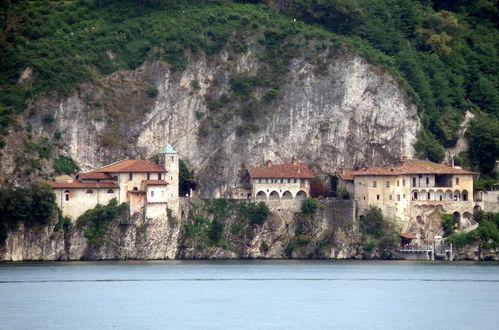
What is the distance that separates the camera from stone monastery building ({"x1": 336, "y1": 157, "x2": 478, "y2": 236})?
132 metres

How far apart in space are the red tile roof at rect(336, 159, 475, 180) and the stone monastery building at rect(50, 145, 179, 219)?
1379 centimetres

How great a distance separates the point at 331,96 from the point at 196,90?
1047cm

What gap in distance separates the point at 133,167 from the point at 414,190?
70.2ft

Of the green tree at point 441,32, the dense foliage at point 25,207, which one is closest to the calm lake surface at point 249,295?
the dense foliage at point 25,207

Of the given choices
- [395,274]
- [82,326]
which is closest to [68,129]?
[395,274]

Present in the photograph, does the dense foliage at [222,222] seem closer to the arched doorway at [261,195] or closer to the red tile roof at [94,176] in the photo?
the arched doorway at [261,195]

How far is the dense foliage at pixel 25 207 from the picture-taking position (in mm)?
122312

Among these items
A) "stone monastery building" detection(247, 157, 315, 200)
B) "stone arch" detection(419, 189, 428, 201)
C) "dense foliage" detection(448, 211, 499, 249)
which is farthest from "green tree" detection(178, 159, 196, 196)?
"dense foliage" detection(448, 211, 499, 249)

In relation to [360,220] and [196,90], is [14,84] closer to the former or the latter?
[196,90]

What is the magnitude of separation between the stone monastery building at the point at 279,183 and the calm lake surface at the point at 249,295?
798 centimetres

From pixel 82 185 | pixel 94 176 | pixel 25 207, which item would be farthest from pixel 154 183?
pixel 25 207

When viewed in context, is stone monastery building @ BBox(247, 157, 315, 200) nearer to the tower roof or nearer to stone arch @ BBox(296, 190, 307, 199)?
stone arch @ BBox(296, 190, 307, 199)

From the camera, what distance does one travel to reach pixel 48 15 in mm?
145250

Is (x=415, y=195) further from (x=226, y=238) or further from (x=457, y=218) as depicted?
(x=226, y=238)
